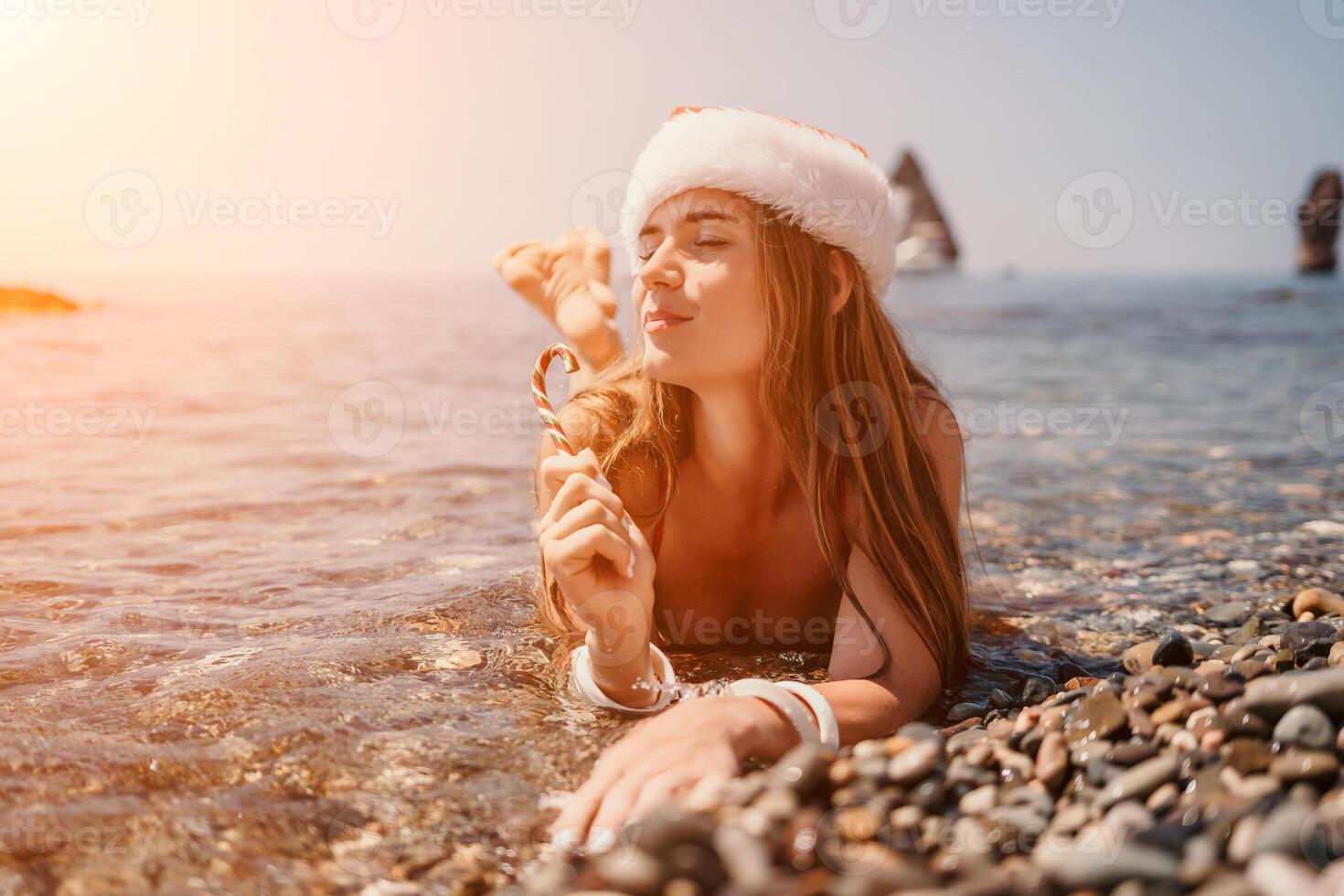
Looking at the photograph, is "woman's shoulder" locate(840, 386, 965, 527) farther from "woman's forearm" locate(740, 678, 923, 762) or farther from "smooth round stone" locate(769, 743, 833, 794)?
"smooth round stone" locate(769, 743, 833, 794)

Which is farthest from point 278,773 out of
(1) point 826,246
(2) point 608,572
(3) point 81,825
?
(1) point 826,246

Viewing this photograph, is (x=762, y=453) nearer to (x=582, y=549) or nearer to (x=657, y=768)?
(x=582, y=549)

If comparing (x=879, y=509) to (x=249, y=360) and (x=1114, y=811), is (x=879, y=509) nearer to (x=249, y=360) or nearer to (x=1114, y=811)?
(x=1114, y=811)

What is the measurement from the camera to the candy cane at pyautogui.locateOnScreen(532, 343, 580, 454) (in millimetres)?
3150

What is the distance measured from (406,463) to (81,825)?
5666mm

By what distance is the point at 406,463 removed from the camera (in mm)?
7953

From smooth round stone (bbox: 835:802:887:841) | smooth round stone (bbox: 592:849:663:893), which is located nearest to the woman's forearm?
smooth round stone (bbox: 835:802:887:841)

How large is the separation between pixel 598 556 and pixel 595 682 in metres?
0.53

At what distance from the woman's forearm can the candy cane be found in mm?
1033

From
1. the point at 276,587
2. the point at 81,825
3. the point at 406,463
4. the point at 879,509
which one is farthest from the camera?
the point at 406,463

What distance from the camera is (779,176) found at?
3.52 metres

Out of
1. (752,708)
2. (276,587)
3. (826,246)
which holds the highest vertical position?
(826,246)

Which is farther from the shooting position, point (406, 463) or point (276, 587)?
point (406, 463)

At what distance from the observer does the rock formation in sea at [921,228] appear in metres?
58.8
